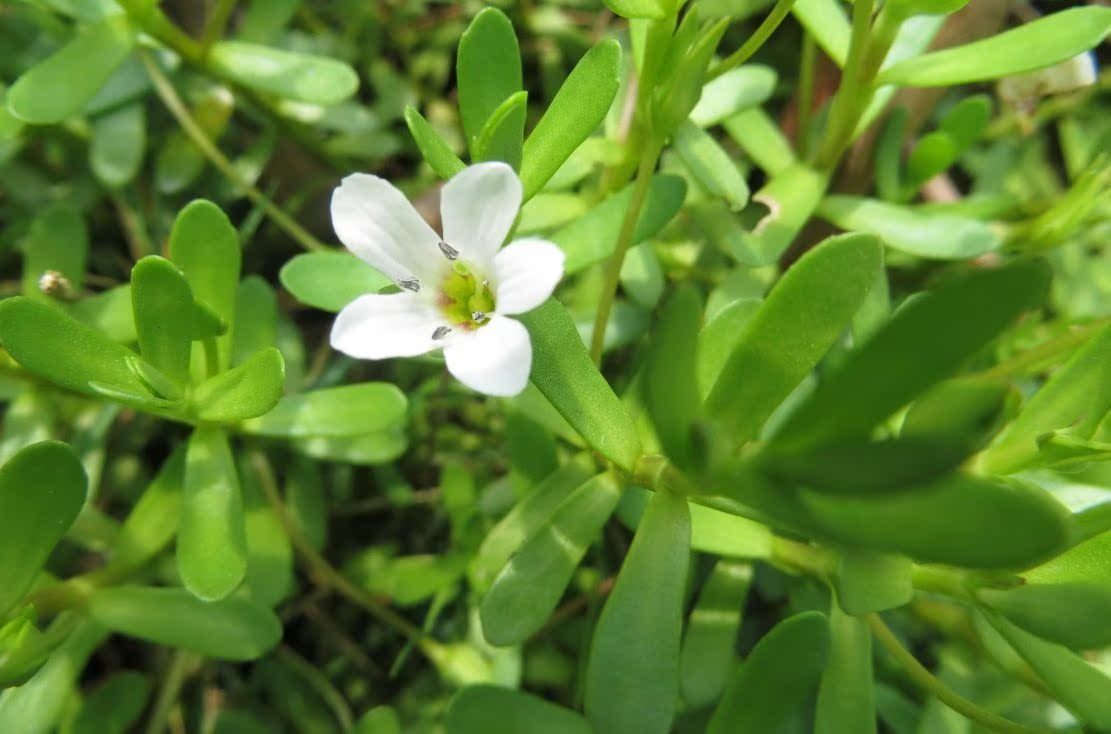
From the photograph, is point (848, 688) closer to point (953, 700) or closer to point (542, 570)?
point (953, 700)

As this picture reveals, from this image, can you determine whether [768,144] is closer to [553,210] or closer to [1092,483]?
[553,210]

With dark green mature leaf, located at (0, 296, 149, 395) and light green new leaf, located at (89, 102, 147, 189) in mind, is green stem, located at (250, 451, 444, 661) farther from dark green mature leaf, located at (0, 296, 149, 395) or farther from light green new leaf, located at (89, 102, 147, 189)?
light green new leaf, located at (89, 102, 147, 189)

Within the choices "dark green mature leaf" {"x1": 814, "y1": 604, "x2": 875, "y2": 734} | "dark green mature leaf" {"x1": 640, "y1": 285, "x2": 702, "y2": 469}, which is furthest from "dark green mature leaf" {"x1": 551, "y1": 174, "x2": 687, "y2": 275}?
"dark green mature leaf" {"x1": 814, "y1": 604, "x2": 875, "y2": 734}

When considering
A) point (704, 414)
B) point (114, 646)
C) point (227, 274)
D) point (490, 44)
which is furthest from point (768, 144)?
point (114, 646)

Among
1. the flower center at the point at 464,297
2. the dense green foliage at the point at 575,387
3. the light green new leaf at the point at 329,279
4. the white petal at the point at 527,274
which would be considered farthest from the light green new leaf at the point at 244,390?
the white petal at the point at 527,274

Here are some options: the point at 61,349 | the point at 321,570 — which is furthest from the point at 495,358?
the point at 321,570

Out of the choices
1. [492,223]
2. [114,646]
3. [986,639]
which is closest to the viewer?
[492,223]

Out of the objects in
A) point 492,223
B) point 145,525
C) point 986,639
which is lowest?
point 145,525
